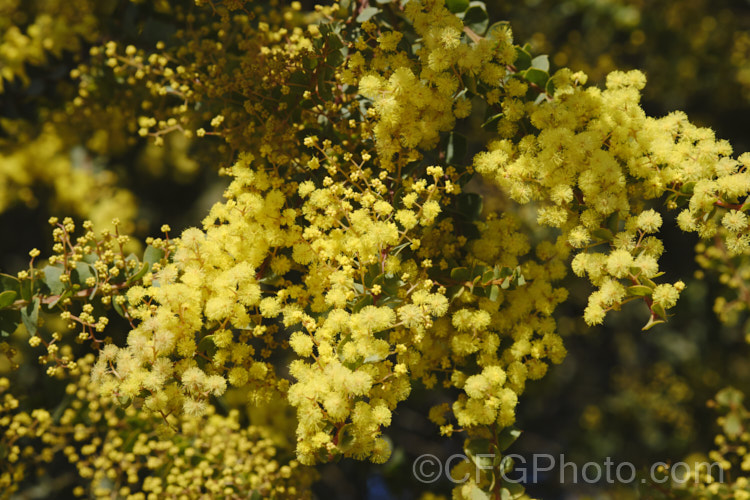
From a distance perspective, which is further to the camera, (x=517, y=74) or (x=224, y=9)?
(x=224, y=9)

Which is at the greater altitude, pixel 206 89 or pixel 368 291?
pixel 206 89

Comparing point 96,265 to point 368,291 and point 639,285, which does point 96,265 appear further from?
point 639,285

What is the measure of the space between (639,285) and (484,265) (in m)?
0.33

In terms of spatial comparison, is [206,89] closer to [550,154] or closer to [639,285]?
[550,154]

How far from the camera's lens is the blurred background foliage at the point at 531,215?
A: 2.10 metres

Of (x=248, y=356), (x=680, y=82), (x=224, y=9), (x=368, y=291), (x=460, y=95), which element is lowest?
(x=248, y=356)

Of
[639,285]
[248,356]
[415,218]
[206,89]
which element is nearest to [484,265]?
[415,218]

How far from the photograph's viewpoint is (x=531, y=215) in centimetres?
294

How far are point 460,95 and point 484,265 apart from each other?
41cm

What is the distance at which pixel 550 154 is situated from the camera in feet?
4.10

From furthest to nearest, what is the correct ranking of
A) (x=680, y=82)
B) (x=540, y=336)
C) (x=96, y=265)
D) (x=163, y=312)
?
(x=680, y=82), (x=540, y=336), (x=96, y=265), (x=163, y=312)

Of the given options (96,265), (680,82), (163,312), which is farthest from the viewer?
(680,82)

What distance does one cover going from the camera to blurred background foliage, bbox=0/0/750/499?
82.7 inches

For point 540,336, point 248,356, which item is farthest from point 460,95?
point 248,356
